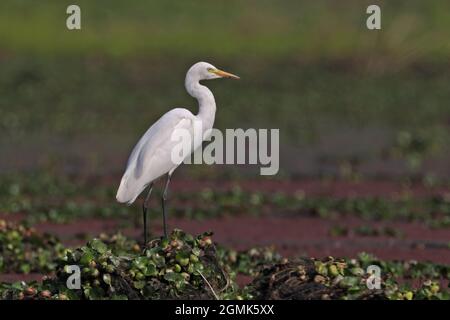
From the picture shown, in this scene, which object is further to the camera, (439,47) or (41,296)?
(439,47)

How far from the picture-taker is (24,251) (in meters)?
10.8

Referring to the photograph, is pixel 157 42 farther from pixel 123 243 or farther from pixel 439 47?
pixel 123 243

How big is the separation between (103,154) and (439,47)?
13444 millimetres

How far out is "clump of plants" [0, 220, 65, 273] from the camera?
10.6 m

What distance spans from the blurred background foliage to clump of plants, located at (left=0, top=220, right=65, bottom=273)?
262 inches

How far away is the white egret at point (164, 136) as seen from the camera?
9.30 m

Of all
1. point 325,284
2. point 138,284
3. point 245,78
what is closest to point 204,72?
point 138,284

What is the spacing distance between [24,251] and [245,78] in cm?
1654

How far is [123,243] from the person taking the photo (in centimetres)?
1030

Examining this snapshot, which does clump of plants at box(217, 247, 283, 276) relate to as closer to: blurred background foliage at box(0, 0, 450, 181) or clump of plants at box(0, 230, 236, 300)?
clump of plants at box(0, 230, 236, 300)

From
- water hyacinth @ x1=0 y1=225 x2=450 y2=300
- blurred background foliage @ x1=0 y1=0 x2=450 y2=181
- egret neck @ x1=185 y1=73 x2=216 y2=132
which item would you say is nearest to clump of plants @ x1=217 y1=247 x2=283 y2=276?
egret neck @ x1=185 y1=73 x2=216 y2=132

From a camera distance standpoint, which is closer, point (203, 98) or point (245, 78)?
point (203, 98)

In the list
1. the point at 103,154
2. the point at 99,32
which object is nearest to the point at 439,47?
the point at 99,32

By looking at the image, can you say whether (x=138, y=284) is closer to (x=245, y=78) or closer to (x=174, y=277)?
(x=174, y=277)
